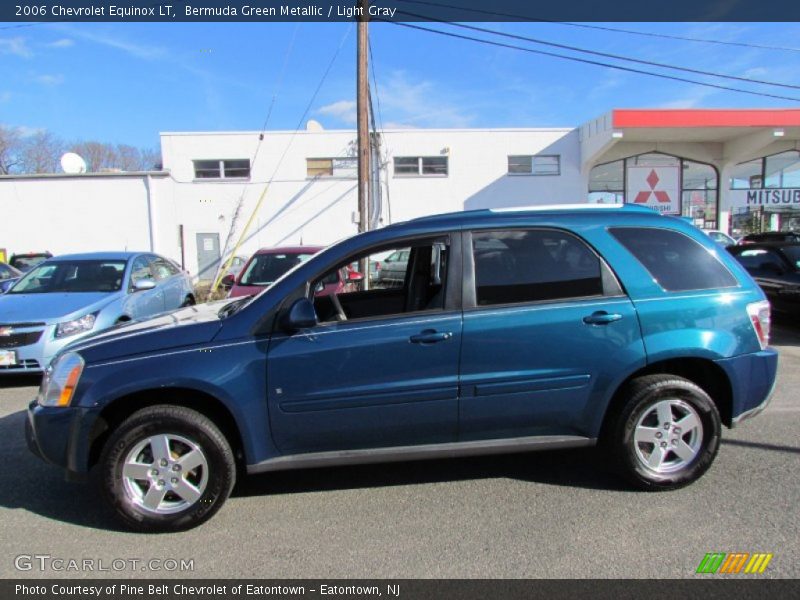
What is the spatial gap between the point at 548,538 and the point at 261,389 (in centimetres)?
179

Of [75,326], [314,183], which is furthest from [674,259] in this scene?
[314,183]

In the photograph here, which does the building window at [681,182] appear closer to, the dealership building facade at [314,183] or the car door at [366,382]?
the dealership building facade at [314,183]

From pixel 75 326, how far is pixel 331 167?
53.3 feet

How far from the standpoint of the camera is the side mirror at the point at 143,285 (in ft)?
23.2

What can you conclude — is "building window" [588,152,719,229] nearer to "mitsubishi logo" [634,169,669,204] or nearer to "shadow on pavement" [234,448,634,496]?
"mitsubishi logo" [634,169,669,204]

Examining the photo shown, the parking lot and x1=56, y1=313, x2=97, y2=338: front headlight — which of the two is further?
x1=56, y1=313, x2=97, y2=338: front headlight

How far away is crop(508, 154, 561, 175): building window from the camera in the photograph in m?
21.3

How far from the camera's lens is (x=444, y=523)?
3.08 m

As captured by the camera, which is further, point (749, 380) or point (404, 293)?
point (404, 293)

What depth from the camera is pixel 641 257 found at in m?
3.44

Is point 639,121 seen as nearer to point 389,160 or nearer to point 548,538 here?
point 389,160

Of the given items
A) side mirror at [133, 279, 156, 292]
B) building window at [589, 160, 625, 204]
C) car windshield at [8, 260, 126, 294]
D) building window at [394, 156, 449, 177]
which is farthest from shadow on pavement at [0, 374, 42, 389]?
building window at [589, 160, 625, 204]

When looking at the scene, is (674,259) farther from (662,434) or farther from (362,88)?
(362,88)

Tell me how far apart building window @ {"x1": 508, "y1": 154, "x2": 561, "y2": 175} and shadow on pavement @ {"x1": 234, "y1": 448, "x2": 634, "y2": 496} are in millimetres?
18753
